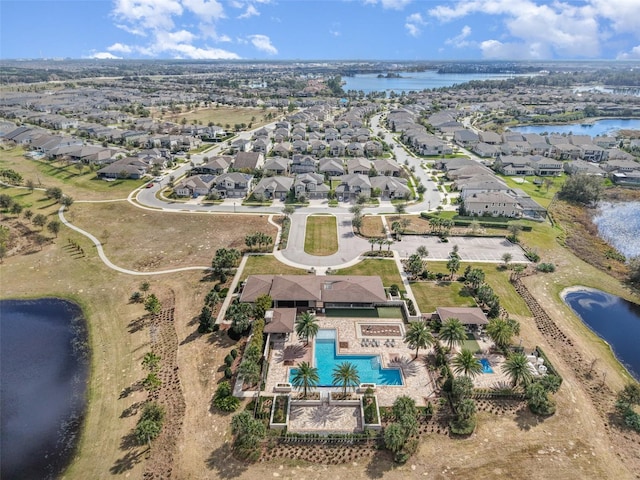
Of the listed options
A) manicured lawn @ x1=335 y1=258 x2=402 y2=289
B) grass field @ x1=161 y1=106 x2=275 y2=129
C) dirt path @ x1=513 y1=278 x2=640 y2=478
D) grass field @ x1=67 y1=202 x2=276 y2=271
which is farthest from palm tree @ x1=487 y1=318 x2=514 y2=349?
grass field @ x1=161 y1=106 x2=275 y2=129

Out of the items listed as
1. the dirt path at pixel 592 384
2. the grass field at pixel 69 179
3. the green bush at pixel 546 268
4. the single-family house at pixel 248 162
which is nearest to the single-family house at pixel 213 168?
the single-family house at pixel 248 162

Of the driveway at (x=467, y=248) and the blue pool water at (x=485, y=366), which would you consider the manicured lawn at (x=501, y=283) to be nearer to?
the driveway at (x=467, y=248)

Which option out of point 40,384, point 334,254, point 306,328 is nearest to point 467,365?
point 306,328

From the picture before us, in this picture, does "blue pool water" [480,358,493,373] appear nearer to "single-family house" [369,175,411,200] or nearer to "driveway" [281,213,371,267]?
"driveway" [281,213,371,267]

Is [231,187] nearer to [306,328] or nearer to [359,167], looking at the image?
[359,167]

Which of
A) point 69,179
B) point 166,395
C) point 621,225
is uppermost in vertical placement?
point 69,179

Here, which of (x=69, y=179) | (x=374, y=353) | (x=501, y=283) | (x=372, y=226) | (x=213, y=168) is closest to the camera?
(x=374, y=353)
